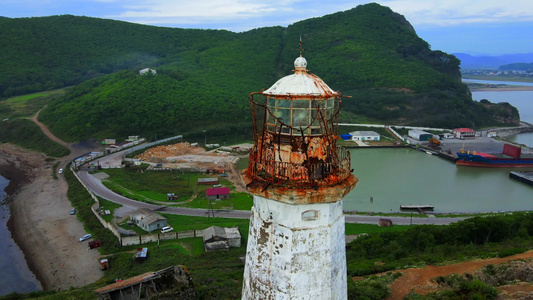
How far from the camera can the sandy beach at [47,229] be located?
2156 cm

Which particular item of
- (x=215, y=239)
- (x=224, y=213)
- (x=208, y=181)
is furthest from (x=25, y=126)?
(x=215, y=239)

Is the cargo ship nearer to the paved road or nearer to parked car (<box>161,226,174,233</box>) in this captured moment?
the paved road

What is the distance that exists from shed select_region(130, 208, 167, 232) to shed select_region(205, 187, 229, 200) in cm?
554

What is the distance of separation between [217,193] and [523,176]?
32.2 metres

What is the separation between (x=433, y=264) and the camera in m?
16.1

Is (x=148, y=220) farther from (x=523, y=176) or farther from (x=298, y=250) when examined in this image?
(x=523, y=176)

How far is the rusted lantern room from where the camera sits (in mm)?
4816

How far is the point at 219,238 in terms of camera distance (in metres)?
22.9

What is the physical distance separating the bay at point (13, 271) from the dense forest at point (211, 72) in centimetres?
2883

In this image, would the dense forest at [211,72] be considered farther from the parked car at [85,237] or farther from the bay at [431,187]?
the parked car at [85,237]

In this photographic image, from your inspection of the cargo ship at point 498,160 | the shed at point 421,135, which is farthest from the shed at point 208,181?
Result: the shed at point 421,135

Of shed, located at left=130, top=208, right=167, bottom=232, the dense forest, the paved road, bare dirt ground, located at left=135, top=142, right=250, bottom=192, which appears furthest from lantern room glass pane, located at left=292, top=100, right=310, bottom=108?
the dense forest

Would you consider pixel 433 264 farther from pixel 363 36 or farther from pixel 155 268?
pixel 363 36

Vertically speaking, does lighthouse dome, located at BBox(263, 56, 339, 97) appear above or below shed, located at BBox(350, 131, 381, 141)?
above
